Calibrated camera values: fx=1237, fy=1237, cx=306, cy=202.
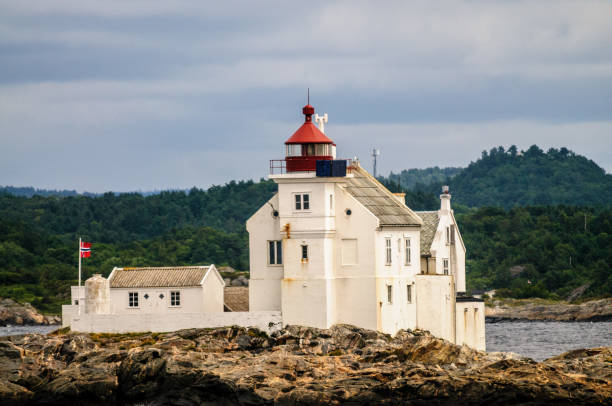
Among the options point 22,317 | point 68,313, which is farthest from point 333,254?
point 22,317

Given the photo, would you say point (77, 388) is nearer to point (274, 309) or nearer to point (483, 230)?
point (274, 309)

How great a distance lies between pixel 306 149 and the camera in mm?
53125

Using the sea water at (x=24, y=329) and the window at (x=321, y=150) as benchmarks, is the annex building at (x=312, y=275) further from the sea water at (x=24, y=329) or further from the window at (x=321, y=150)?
the sea water at (x=24, y=329)

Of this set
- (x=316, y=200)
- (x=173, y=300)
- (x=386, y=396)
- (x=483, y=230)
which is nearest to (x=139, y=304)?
(x=173, y=300)

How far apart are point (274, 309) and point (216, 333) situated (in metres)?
3.54

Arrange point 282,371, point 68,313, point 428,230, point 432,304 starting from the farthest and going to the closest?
point 428,230 → point 68,313 → point 432,304 → point 282,371

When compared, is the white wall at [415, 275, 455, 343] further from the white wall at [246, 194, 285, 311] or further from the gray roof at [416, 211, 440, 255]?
the white wall at [246, 194, 285, 311]

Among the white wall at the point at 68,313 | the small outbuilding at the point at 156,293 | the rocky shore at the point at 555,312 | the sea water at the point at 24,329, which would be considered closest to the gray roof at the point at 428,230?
the small outbuilding at the point at 156,293

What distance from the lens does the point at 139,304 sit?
5459 cm

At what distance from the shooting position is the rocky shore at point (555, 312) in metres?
111

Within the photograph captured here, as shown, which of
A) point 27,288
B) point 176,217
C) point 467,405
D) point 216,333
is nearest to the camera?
point 467,405

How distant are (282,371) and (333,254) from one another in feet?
29.9

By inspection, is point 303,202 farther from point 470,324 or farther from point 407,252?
point 470,324

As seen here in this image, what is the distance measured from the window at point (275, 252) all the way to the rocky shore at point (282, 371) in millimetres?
3483
